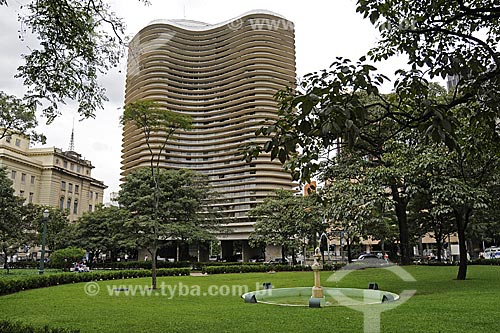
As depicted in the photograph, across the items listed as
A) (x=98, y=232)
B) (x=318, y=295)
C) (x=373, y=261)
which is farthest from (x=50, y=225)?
(x=318, y=295)

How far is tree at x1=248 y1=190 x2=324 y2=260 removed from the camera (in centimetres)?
3100

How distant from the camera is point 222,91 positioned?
200ft

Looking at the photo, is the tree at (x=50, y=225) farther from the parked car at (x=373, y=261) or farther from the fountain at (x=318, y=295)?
the fountain at (x=318, y=295)

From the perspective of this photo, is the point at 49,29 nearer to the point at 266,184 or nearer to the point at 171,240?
the point at 171,240

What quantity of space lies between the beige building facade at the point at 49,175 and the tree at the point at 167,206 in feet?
75.4

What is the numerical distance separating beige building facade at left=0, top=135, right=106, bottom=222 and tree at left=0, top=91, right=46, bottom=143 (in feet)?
118

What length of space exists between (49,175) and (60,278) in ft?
143

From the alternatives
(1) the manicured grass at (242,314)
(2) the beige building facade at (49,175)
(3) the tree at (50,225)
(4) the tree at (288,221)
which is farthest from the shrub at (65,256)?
(2) the beige building facade at (49,175)

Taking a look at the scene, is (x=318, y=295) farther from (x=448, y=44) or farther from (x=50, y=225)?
(x=50, y=225)

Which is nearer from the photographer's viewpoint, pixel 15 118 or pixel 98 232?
pixel 15 118

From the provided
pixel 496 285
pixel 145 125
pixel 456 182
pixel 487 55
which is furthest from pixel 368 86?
pixel 145 125

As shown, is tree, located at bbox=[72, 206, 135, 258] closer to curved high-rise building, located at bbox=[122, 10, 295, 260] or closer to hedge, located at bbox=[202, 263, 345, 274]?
hedge, located at bbox=[202, 263, 345, 274]

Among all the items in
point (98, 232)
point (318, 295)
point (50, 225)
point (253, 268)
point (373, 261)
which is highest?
point (50, 225)

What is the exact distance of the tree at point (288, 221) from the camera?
102 ft
